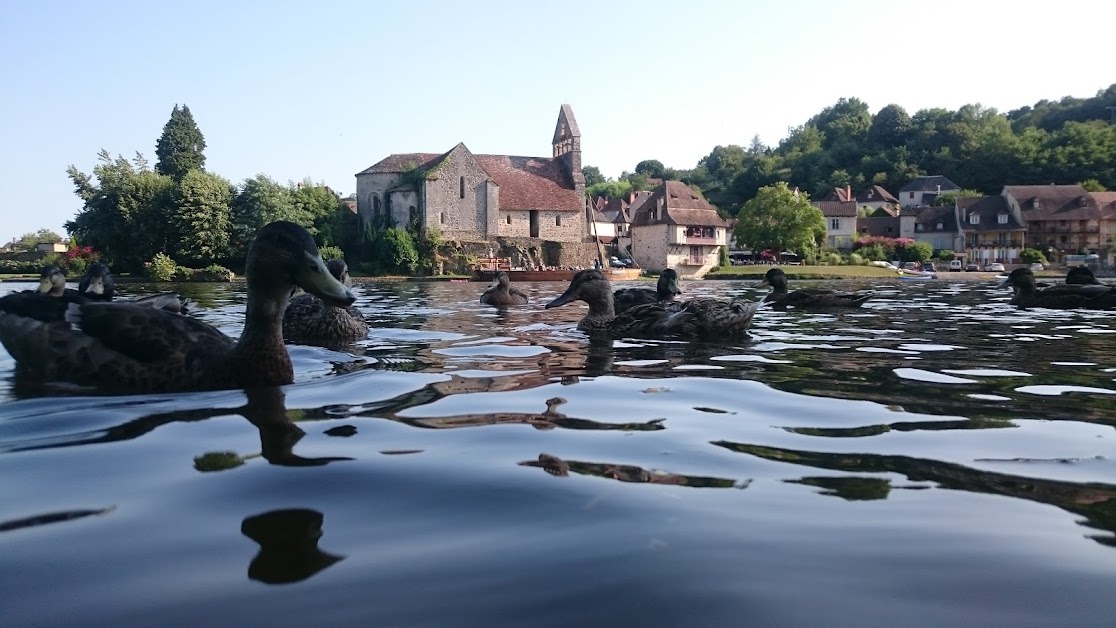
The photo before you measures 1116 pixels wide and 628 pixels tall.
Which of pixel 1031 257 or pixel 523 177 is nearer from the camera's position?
pixel 523 177

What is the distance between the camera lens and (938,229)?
9800 cm

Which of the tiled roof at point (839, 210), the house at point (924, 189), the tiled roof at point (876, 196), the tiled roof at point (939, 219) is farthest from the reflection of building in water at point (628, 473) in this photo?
the house at point (924, 189)

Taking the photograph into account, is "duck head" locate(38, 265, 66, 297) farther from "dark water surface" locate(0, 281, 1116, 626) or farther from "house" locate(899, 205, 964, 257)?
"house" locate(899, 205, 964, 257)

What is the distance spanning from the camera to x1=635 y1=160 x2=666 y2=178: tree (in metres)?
185

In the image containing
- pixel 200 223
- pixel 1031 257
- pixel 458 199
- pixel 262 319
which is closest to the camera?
pixel 262 319

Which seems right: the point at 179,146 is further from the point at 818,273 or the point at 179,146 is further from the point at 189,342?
the point at 189,342

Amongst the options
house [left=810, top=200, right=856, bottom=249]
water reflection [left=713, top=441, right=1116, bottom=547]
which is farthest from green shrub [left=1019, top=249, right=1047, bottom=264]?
water reflection [left=713, top=441, right=1116, bottom=547]

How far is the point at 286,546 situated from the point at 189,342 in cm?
377

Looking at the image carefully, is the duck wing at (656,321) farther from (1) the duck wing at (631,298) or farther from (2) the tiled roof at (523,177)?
(2) the tiled roof at (523,177)

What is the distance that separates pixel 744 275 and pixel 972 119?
9307 cm

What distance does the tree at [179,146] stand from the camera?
8356 cm

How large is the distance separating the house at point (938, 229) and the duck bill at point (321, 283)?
101 meters

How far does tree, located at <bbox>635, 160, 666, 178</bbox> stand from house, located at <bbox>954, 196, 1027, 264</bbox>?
92836 millimetres

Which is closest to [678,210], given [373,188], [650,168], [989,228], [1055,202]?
[373,188]
